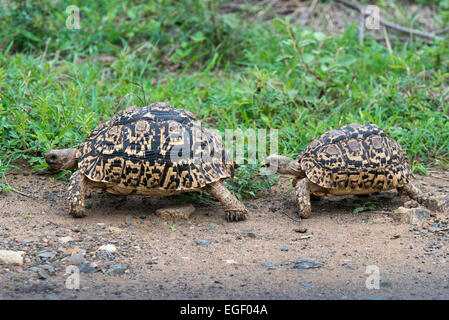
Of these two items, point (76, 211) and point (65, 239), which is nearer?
point (65, 239)

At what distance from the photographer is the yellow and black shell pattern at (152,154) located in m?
4.41

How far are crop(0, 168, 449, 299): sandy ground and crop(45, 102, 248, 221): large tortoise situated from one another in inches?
10.0

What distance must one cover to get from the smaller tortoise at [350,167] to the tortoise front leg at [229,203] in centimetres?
49

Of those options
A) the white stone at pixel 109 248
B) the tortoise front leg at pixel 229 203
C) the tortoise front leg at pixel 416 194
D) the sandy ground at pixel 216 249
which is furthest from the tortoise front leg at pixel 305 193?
the white stone at pixel 109 248

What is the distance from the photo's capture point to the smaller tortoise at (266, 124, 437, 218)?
15.1 ft

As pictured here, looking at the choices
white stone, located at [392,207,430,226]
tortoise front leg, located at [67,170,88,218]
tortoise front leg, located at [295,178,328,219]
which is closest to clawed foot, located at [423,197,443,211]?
white stone, located at [392,207,430,226]

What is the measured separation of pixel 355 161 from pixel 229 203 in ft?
3.61

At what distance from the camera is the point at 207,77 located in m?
7.27

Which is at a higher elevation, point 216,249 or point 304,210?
point 304,210

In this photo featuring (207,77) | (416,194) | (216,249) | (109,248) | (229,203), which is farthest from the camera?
(207,77)

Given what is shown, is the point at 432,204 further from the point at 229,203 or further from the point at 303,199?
the point at 229,203

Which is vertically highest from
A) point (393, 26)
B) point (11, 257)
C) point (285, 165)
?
point (393, 26)

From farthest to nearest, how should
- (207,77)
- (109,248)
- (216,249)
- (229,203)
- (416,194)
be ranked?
(207,77) < (416,194) < (229,203) < (216,249) < (109,248)

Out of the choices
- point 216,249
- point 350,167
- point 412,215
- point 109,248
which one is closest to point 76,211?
point 109,248
